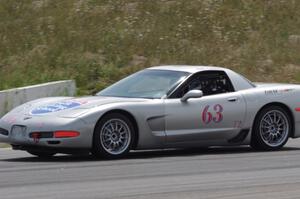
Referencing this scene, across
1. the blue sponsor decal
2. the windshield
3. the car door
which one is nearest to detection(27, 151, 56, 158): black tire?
the blue sponsor decal

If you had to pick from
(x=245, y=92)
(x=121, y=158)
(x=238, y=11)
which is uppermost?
(x=238, y=11)

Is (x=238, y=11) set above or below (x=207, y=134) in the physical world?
above

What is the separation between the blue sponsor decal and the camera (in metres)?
10.8

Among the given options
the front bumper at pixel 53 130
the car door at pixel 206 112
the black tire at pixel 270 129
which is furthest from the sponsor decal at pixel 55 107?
the black tire at pixel 270 129

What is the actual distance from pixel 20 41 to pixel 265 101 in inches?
507

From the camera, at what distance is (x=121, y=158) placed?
36.0 ft

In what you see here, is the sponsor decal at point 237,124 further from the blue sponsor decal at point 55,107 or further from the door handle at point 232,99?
the blue sponsor decal at point 55,107

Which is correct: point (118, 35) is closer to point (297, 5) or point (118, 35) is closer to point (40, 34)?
point (40, 34)

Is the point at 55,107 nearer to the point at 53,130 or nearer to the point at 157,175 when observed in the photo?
the point at 53,130

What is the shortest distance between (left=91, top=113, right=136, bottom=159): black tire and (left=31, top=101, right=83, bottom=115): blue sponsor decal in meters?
0.44

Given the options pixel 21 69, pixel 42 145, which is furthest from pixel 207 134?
pixel 21 69

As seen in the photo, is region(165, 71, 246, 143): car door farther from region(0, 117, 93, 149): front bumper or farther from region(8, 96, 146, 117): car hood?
region(0, 117, 93, 149): front bumper

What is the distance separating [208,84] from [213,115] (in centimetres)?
56

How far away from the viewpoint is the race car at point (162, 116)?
10641 millimetres
